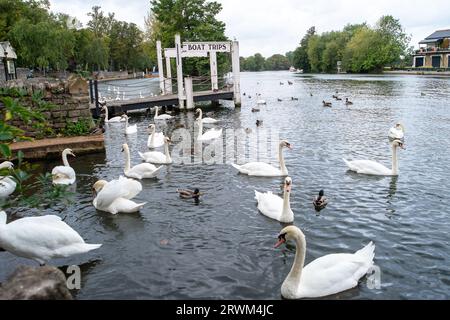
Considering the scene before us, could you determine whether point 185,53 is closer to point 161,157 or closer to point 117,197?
point 161,157

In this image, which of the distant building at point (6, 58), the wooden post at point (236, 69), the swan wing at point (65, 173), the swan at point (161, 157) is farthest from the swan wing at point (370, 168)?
the distant building at point (6, 58)

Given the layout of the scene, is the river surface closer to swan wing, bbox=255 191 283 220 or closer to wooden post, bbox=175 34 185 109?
swan wing, bbox=255 191 283 220

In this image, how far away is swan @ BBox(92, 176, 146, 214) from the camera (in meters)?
8.34

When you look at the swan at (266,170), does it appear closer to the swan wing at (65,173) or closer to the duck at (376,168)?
the duck at (376,168)

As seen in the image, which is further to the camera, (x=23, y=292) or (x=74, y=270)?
(x=74, y=270)

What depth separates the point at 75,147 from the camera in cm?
1341

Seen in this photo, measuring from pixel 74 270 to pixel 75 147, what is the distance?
7819mm

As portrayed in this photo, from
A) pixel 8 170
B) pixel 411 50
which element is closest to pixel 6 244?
pixel 8 170

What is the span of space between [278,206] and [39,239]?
Result: 14.5ft

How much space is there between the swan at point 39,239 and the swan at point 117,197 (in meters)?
2.19

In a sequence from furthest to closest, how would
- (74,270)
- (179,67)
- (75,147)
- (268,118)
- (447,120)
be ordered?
1. (179,67)
2. (268,118)
3. (447,120)
4. (75,147)
5. (74,270)

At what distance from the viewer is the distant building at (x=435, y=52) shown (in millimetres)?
90062

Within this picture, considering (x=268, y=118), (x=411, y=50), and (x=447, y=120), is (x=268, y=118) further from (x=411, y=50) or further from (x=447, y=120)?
(x=411, y=50)

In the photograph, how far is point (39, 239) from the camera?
5.78 metres
